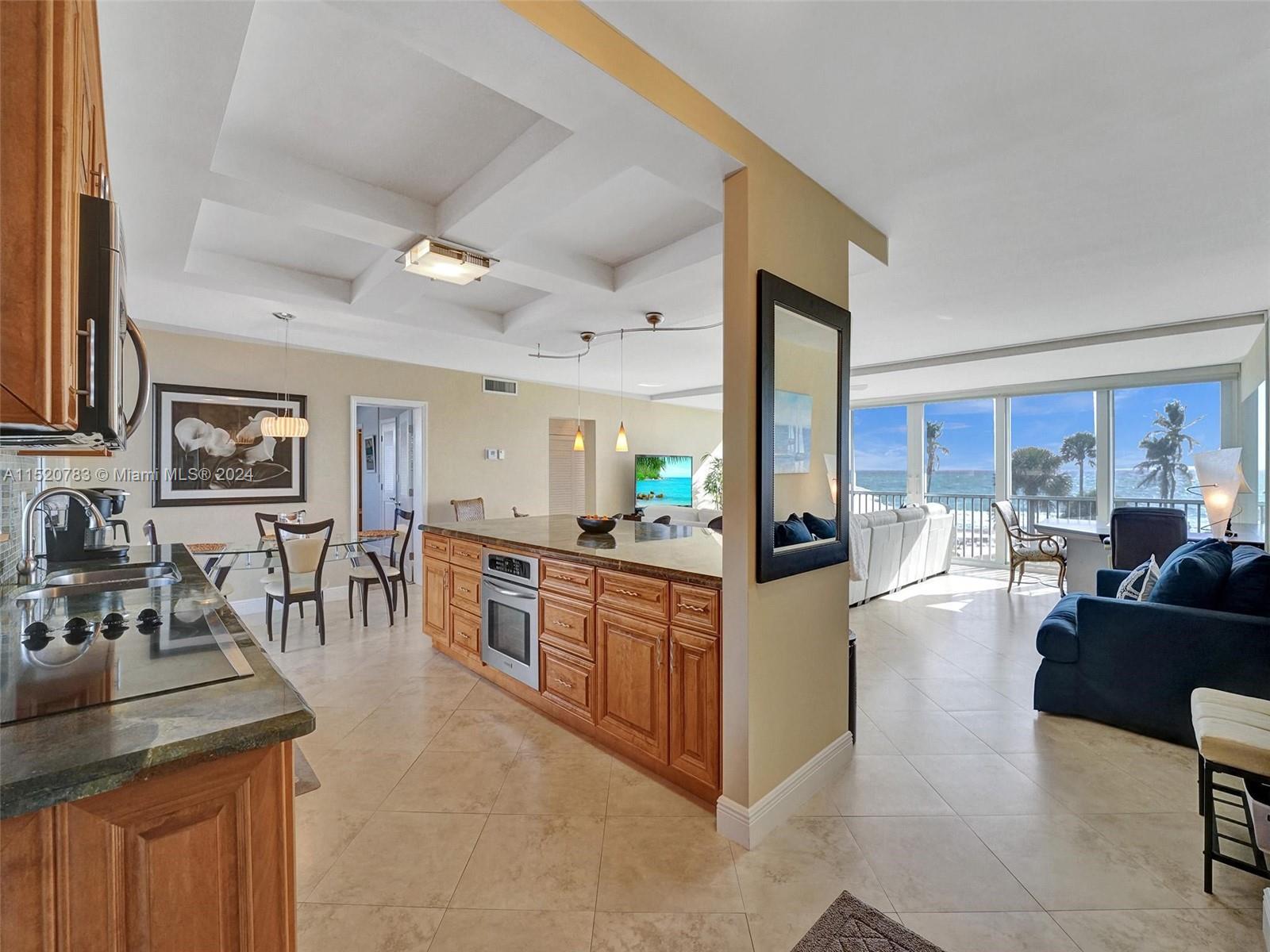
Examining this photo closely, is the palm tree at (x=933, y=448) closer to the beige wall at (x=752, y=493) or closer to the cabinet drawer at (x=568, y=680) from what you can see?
the beige wall at (x=752, y=493)

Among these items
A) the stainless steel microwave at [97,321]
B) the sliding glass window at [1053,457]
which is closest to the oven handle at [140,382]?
the stainless steel microwave at [97,321]

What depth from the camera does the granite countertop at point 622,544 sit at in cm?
236

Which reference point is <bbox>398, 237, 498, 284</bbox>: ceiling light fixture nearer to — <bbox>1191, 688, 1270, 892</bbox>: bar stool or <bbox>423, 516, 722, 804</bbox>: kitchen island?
<bbox>423, 516, 722, 804</bbox>: kitchen island

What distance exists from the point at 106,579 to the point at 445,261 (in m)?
1.98

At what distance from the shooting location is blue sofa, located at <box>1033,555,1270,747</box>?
251 cm

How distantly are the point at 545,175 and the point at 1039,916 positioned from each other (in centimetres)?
299

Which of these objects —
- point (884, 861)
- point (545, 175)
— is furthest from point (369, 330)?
point (884, 861)

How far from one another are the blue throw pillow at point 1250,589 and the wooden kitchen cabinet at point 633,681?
2706 millimetres

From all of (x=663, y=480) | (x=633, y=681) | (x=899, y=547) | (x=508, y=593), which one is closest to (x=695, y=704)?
(x=633, y=681)

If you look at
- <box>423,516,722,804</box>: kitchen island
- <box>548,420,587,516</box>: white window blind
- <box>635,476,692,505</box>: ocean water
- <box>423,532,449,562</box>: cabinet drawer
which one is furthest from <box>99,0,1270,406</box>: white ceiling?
<box>635,476,692,505</box>: ocean water

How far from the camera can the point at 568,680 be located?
2.83 m

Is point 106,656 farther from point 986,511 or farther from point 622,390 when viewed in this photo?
point 986,511

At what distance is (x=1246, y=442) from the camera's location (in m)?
5.74

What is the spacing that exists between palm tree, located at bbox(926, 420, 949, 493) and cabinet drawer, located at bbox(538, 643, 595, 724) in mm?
7658
